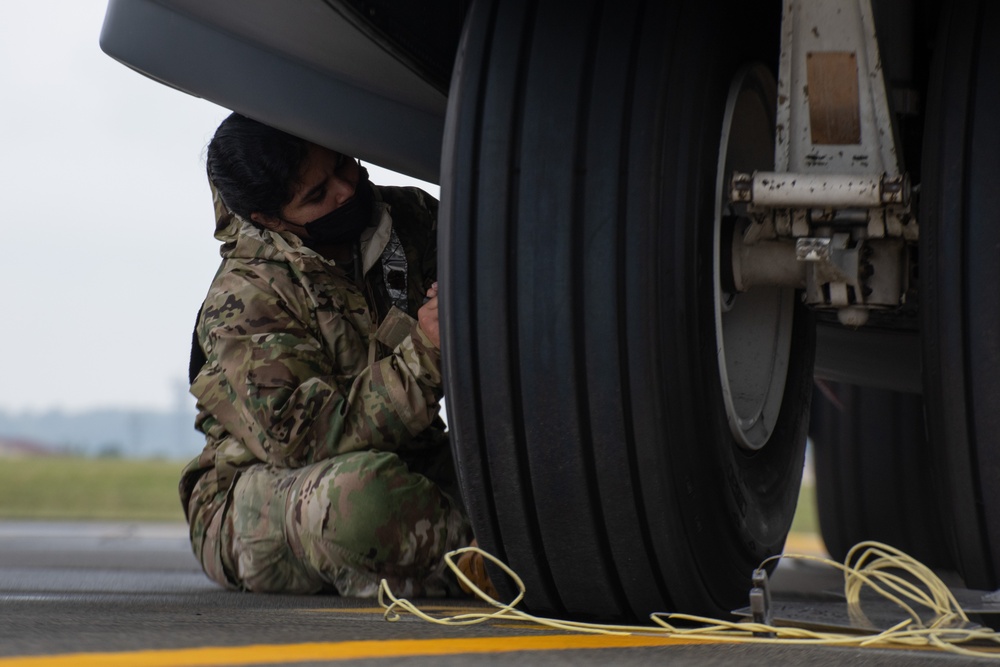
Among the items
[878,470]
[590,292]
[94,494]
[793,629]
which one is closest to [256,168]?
[590,292]

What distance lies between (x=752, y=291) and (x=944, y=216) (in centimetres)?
49

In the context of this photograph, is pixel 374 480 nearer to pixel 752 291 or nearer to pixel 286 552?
pixel 286 552

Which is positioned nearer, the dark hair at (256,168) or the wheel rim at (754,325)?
the wheel rim at (754,325)

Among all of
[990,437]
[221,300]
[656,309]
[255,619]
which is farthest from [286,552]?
[990,437]

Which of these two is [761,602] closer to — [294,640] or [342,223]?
[294,640]

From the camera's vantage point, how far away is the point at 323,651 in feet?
3.81

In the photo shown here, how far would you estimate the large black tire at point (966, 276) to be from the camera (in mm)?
1319

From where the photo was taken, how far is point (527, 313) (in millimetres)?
1382

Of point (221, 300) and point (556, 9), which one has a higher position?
point (556, 9)

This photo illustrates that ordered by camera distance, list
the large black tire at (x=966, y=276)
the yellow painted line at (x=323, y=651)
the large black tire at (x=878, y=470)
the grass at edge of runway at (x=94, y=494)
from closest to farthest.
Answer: the yellow painted line at (x=323, y=651)
the large black tire at (x=966, y=276)
the large black tire at (x=878, y=470)
the grass at edge of runway at (x=94, y=494)

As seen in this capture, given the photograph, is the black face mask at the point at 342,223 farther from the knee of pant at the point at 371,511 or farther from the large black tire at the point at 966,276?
the large black tire at the point at 966,276

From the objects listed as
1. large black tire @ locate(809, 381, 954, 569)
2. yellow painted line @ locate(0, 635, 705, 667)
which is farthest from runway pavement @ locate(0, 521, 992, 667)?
large black tire @ locate(809, 381, 954, 569)

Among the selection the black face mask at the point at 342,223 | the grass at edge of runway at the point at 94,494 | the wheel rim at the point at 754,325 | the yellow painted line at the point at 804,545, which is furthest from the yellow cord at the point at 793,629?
the grass at edge of runway at the point at 94,494

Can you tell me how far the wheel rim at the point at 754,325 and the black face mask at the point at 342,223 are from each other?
0.92m
